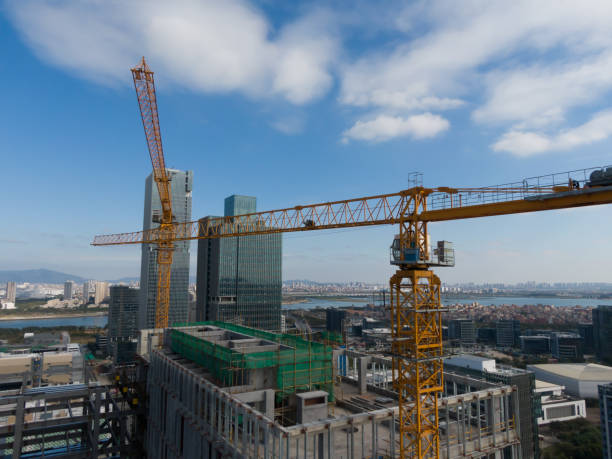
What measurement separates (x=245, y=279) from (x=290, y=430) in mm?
132158

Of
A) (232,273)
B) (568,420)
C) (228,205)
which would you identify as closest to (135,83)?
(232,273)

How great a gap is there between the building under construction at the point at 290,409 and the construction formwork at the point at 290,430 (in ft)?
0.24

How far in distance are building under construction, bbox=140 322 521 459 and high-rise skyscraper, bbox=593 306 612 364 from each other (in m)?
162

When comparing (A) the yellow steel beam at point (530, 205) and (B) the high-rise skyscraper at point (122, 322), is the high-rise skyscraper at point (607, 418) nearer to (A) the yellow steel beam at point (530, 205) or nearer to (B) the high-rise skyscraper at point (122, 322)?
(A) the yellow steel beam at point (530, 205)

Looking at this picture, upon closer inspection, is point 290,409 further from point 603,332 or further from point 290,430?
point 603,332

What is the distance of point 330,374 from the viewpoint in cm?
3247

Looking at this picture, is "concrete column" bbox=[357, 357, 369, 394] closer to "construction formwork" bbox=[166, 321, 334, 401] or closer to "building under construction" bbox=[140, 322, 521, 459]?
"building under construction" bbox=[140, 322, 521, 459]

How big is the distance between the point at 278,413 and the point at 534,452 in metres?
79.4

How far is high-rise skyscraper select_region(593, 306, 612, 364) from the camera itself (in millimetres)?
158250

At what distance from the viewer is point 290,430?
20.0 m

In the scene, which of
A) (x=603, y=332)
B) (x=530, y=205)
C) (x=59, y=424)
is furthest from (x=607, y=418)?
(x=603, y=332)

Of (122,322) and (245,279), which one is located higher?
(245,279)

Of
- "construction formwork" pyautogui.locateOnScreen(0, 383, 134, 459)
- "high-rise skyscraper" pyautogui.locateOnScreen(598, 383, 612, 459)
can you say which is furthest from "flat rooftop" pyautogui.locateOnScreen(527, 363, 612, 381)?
"construction formwork" pyautogui.locateOnScreen(0, 383, 134, 459)

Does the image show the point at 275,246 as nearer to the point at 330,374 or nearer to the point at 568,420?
the point at 568,420
